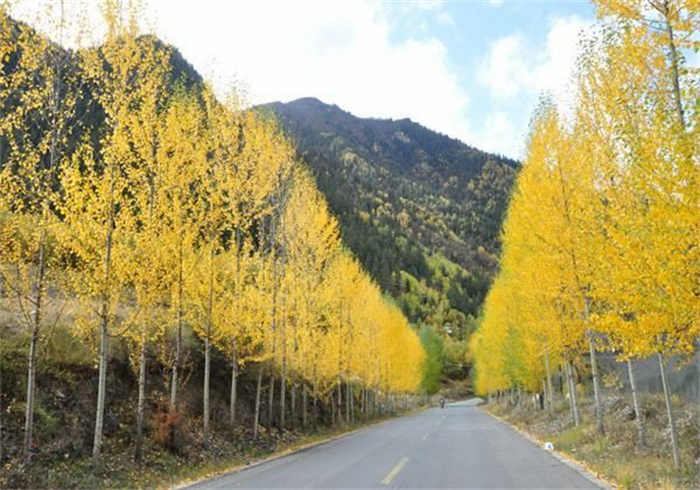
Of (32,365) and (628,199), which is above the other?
(628,199)

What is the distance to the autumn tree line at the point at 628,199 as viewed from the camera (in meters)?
6.93

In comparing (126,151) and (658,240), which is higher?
(126,151)

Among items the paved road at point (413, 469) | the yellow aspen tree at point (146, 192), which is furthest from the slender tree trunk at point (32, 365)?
the paved road at point (413, 469)

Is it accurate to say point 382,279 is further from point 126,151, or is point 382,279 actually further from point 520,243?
point 126,151

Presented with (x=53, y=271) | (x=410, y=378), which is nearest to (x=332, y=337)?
(x=53, y=271)

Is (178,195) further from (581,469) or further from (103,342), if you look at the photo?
(581,469)

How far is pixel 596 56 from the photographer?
11891 mm

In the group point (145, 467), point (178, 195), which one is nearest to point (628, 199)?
point (178, 195)

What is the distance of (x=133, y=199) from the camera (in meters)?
12.3

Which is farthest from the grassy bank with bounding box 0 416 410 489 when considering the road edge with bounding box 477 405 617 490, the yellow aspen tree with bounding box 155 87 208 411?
the road edge with bounding box 477 405 617 490

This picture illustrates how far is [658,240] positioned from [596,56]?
6.51 meters

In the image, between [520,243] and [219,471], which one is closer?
[219,471]

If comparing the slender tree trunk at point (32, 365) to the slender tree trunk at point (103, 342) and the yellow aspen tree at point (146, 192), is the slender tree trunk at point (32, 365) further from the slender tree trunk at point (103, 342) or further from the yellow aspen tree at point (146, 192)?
the yellow aspen tree at point (146, 192)

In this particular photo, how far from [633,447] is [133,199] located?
1259 centimetres
